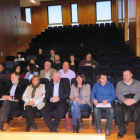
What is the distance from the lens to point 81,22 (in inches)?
639

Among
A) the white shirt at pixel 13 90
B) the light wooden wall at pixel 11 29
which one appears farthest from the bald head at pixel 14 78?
the light wooden wall at pixel 11 29

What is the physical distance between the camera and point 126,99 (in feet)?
11.6

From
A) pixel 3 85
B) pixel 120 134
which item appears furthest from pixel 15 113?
pixel 120 134

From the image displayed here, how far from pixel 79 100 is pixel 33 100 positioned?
0.91 meters

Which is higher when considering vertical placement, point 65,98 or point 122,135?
point 65,98

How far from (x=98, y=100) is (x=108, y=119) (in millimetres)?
431

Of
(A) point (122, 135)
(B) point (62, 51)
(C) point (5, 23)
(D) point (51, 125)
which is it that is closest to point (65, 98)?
(D) point (51, 125)

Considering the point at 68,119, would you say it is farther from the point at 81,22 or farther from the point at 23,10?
the point at 23,10

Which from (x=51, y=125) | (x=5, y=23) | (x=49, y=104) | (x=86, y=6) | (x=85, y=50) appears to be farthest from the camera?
(x=86, y=6)

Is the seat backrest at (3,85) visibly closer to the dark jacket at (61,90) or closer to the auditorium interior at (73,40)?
the auditorium interior at (73,40)

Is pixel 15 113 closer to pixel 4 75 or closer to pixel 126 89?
pixel 4 75

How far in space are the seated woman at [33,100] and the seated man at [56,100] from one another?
0.14 m

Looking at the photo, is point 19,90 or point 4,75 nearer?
point 19,90

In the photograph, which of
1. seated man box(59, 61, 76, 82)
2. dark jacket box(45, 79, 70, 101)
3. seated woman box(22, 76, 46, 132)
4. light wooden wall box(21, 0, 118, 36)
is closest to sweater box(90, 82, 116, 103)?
dark jacket box(45, 79, 70, 101)
